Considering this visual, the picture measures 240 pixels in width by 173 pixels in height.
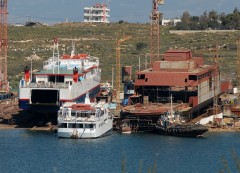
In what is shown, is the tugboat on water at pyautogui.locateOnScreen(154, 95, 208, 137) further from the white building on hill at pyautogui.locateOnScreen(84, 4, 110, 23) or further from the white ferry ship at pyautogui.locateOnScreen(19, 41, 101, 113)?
the white building on hill at pyautogui.locateOnScreen(84, 4, 110, 23)

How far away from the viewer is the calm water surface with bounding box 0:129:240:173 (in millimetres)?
54625

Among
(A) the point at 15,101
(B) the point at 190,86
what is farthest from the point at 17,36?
(B) the point at 190,86

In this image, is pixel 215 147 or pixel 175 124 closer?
pixel 215 147

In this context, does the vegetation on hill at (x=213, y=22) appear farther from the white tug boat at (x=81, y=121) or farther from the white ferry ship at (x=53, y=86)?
the white tug boat at (x=81, y=121)

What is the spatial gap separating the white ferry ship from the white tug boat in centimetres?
329

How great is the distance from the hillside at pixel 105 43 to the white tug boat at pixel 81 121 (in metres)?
35.9

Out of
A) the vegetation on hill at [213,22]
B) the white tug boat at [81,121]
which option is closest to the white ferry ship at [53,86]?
the white tug boat at [81,121]

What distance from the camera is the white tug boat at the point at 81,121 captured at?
65500 millimetres

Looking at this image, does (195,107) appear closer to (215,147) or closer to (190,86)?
(190,86)

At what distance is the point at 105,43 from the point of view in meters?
138

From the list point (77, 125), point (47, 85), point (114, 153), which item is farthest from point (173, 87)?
point (114, 153)

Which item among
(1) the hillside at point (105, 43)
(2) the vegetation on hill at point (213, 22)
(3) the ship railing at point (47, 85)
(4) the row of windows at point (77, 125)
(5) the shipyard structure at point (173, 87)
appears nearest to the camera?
(4) the row of windows at point (77, 125)

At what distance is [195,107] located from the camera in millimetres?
72688

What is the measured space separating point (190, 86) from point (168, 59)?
436cm
